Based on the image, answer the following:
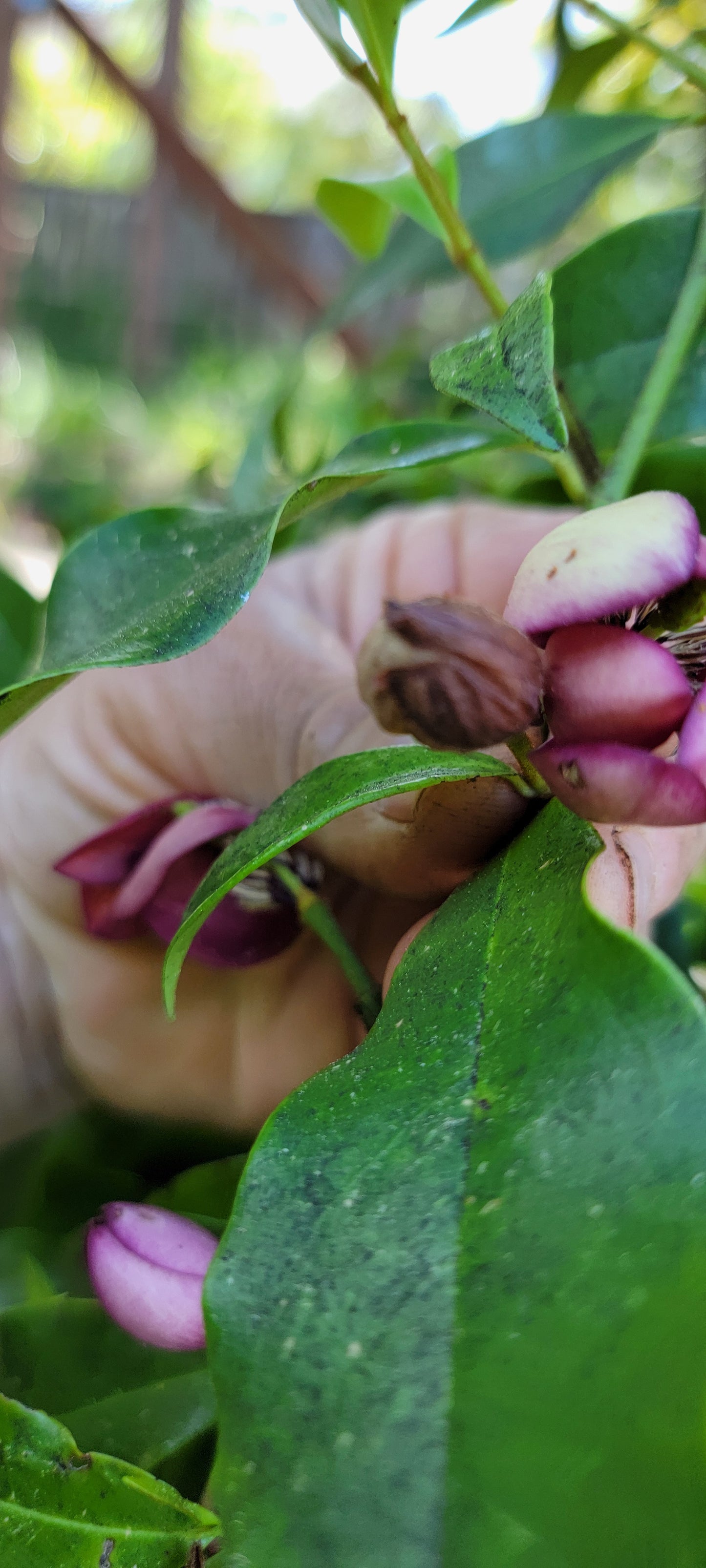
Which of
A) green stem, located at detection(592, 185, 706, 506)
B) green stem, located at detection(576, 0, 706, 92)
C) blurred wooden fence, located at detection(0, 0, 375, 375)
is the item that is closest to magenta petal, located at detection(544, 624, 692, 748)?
green stem, located at detection(592, 185, 706, 506)

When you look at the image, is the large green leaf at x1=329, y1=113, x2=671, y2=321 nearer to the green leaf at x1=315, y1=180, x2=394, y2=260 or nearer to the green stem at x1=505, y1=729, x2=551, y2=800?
the green leaf at x1=315, y1=180, x2=394, y2=260

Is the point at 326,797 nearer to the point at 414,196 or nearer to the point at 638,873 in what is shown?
the point at 638,873

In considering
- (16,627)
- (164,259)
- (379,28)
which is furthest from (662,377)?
(164,259)

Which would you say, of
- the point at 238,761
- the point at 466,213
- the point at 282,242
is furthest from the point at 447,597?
the point at 282,242

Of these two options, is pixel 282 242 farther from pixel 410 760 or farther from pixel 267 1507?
pixel 267 1507

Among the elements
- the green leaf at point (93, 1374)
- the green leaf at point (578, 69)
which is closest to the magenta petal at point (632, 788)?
the green leaf at point (93, 1374)

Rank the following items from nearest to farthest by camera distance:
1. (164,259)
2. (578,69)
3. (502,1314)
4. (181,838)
A: (502,1314)
(181,838)
(578,69)
(164,259)
